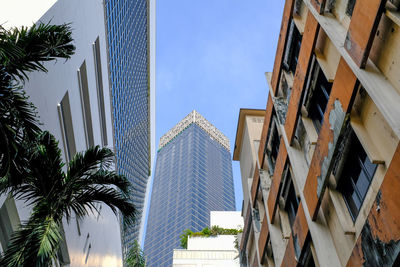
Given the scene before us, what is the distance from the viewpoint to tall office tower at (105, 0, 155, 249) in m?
39.7

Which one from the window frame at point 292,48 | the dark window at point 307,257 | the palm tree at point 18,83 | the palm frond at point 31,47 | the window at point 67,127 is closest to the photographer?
the palm tree at point 18,83

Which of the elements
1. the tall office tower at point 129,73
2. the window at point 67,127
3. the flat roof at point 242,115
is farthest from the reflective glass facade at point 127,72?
the flat roof at point 242,115

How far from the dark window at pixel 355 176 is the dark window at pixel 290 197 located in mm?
4549

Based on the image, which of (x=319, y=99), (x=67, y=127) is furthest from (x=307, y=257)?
(x=67, y=127)

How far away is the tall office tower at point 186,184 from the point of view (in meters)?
111

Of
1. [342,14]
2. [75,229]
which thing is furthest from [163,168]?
[342,14]

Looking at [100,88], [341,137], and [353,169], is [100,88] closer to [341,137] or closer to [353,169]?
[341,137]

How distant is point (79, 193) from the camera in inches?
353

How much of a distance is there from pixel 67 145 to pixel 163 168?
137744mm

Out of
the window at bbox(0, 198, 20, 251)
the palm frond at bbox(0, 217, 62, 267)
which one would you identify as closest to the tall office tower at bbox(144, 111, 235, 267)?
the window at bbox(0, 198, 20, 251)

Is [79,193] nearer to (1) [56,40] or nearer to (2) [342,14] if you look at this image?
(1) [56,40]

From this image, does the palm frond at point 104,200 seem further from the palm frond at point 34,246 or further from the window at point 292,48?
the window at point 292,48

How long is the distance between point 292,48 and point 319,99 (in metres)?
4.06

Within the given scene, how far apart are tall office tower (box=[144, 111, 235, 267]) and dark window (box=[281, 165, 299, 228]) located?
8956cm
